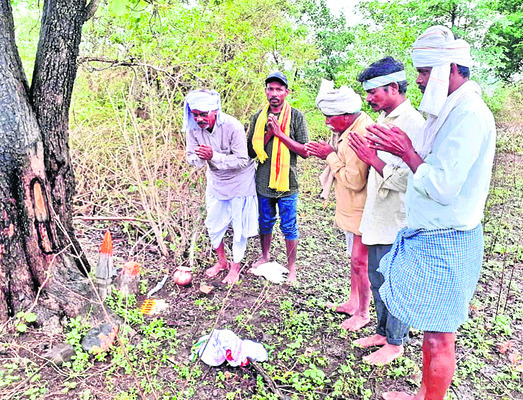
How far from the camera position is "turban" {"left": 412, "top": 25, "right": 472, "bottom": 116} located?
1.79m

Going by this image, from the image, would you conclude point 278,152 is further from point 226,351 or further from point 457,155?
point 457,155

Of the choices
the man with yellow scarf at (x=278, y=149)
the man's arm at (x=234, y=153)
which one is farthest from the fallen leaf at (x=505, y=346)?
the man's arm at (x=234, y=153)

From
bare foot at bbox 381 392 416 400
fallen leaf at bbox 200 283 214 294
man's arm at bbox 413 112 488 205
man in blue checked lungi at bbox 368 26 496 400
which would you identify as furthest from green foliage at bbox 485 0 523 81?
bare foot at bbox 381 392 416 400

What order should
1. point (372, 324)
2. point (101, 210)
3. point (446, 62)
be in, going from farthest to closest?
point (101, 210) → point (372, 324) → point (446, 62)

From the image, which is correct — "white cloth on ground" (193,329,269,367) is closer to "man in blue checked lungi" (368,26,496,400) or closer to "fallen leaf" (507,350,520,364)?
"man in blue checked lungi" (368,26,496,400)

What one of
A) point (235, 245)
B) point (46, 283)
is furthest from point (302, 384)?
point (46, 283)

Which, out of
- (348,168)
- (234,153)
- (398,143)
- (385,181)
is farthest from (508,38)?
(398,143)

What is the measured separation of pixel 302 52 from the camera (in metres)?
7.68

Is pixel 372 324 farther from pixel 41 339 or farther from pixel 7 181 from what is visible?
pixel 7 181

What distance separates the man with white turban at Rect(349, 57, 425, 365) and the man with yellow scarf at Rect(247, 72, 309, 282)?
3.31ft

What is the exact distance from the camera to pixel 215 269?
151 inches

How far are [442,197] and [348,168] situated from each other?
104 cm

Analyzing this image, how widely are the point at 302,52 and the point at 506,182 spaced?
4520 millimetres

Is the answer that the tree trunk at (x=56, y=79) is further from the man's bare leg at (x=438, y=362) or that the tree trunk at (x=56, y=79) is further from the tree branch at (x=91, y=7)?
the man's bare leg at (x=438, y=362)
